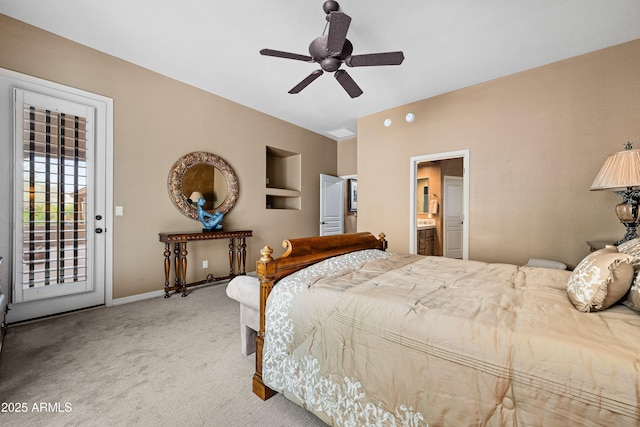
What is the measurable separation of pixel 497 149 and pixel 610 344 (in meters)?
3.36

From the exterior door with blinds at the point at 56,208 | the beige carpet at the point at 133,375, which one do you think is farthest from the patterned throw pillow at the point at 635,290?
the exterior door with blinds at the point at 56,208

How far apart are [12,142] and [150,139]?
1.21 meters

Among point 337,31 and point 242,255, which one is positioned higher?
point 337,31

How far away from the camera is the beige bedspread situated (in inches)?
32.3

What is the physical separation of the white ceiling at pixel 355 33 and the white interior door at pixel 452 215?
283 cm

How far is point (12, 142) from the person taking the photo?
8.37 feet

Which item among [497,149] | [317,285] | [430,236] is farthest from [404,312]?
[430,236]

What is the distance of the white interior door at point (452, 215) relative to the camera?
601 cm

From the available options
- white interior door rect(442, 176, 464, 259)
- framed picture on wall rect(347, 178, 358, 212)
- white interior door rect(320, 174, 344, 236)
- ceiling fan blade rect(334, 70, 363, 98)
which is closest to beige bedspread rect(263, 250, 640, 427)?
ceiling fan blade rect(334, 70, 363, 98)

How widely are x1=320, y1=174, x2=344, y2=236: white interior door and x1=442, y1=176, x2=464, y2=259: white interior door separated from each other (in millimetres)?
2341

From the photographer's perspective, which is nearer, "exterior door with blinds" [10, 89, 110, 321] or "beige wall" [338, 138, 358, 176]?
"exterior door with blinds" [10, 89, 110, 321]

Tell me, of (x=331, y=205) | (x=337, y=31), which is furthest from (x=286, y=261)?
(x=331, y=205)

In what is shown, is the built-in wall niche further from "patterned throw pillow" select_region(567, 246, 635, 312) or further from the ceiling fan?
"patterned throw pillow" select_region(567, 246, 635, 312)

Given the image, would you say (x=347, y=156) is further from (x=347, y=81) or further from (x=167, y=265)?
(x=167, y=265)
